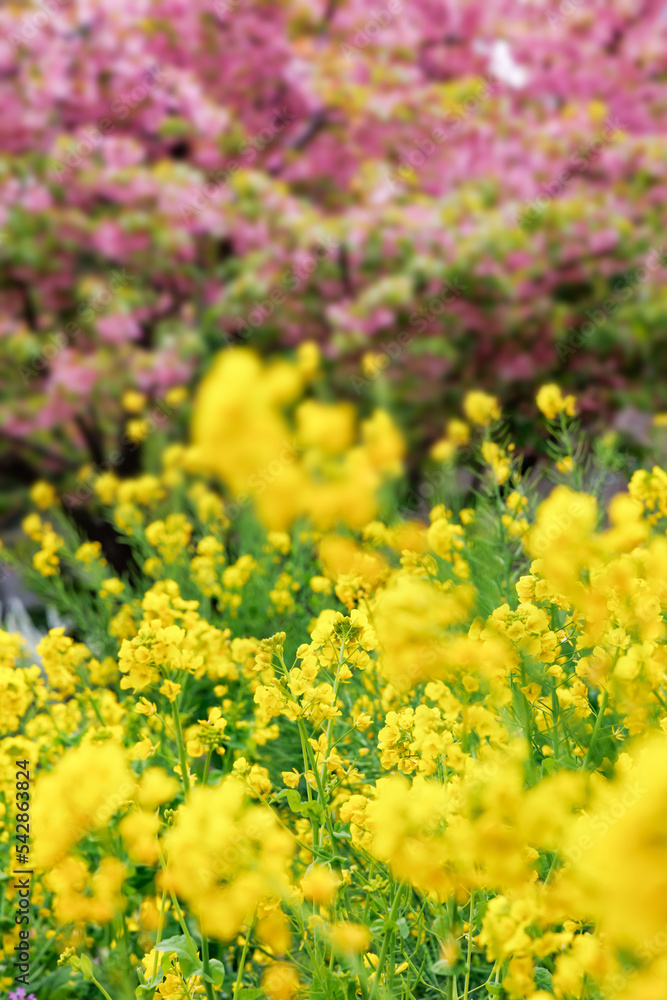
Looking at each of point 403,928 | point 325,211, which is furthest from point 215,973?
point 325,211

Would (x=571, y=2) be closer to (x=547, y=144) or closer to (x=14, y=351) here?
(x=547, y=144)

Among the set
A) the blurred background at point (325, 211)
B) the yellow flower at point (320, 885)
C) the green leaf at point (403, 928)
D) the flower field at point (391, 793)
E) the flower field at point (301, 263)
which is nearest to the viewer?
the flower field at point (391, 793)

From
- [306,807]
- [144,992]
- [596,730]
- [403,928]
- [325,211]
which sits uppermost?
[325,211]

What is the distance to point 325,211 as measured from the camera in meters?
4.52

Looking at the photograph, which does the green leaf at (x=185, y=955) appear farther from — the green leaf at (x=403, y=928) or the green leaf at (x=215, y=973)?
the green leaf at (x=403, y=928)

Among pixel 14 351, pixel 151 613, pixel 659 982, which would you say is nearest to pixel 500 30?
pixel 14 351

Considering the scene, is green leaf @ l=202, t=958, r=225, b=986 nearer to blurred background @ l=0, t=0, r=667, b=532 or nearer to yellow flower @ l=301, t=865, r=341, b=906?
yellow flower @ l=301, t=865, r=341, b=906

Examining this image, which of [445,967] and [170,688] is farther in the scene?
[170,688]

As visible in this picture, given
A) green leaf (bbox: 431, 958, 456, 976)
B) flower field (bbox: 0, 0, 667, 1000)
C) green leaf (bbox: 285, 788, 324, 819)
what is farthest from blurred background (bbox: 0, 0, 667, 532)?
green leaf (bbox: 431, 958, 456, 976)

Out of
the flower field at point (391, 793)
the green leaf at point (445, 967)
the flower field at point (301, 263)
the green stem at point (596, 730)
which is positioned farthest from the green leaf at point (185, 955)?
the flower field at point (301, 263)

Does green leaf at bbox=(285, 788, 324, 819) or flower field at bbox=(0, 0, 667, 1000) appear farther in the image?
flower field at bbox=(0, 0, 667, 1000)

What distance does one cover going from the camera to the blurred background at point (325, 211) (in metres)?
4.07

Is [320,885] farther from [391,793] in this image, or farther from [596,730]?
[596,730]

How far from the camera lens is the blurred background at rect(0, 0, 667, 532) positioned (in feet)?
13.3
